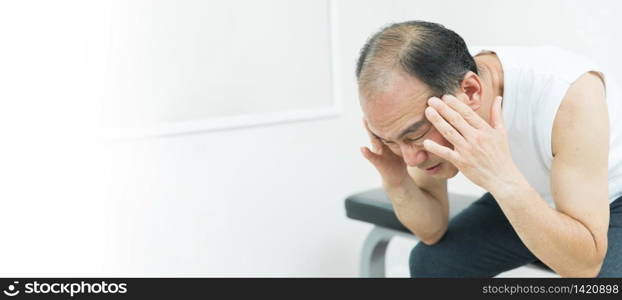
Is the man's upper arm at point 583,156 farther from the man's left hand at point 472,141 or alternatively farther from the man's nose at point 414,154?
the man's nose at point 414,154

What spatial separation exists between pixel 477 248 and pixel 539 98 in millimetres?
439

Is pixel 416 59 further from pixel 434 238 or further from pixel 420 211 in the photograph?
pixel 434 238

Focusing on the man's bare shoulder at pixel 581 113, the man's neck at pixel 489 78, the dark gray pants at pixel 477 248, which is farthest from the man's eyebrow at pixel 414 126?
the dark gray pants at pixel 477 248

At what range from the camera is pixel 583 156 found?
0.98 m

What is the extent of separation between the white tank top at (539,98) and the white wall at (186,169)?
65 cm

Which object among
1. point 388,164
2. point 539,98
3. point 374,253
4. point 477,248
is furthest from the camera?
point 374,253

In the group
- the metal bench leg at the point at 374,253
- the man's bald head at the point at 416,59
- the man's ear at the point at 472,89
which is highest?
the man's bald head at the point at 416,59

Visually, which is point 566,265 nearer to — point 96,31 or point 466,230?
point 466,230

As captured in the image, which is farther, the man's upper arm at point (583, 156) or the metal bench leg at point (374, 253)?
the metal bench leg at point (374, 253)

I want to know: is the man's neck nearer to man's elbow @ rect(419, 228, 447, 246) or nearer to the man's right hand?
the man's right hand

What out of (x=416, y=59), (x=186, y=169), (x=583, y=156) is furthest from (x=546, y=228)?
(x=186, y=169)

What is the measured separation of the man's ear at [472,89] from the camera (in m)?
0.99

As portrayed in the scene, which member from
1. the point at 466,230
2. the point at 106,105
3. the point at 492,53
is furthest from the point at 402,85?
the point at 106,105

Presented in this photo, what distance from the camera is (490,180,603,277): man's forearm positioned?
3.19 feet
